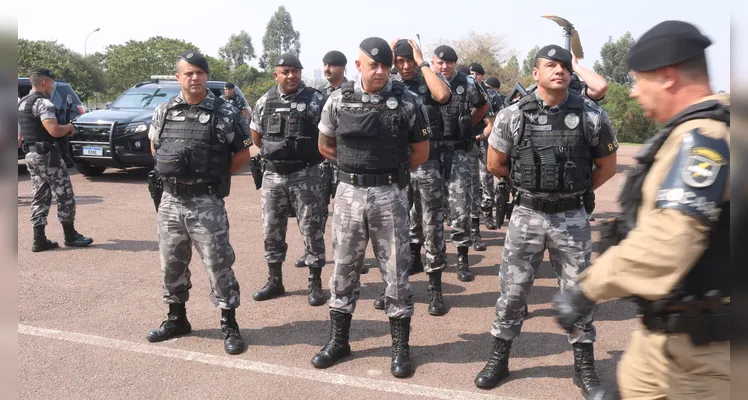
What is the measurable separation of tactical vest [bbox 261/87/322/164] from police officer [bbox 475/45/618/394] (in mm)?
2140

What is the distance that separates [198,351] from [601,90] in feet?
12.0

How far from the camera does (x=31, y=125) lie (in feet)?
22.2

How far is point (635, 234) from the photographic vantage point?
5.93 feet

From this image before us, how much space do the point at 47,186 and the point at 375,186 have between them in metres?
4.99

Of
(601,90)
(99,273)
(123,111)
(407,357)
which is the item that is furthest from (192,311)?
(123,111)

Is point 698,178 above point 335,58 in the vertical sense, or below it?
below

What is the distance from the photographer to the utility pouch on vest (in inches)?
161

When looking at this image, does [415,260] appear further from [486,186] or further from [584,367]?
[486,186]

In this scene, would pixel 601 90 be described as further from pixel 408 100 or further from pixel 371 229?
pixel 371 229

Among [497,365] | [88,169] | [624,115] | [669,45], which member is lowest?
[497,365]

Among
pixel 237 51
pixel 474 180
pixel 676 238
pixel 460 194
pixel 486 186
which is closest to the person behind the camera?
pixel 676 238

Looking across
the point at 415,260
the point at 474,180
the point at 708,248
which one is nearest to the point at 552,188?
the point at 708,248

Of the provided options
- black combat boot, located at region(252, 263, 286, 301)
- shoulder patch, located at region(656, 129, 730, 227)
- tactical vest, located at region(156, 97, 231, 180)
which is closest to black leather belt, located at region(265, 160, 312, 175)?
black combat boot, located at region(252, 263, 286, 301)

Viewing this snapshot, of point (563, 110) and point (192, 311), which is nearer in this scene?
point (563, 110)
